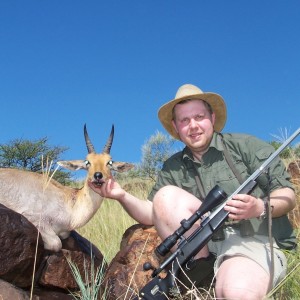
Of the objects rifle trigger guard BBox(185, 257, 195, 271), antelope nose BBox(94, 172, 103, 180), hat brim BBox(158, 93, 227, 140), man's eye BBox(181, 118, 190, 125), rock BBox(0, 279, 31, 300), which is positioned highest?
hat brim BBox(158, 93, 227, 140)

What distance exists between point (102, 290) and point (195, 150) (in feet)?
6.08

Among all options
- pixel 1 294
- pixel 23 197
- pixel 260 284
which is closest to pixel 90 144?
pixel 23 197

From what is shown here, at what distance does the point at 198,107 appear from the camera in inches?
206

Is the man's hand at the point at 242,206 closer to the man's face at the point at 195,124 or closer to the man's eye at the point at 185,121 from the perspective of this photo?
the man's face at the point at 195,124

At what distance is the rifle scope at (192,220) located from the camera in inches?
167

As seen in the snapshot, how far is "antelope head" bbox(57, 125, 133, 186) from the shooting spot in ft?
19.8

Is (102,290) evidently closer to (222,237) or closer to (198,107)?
(222,237)

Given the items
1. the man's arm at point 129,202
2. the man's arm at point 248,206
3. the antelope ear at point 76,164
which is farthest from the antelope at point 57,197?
the man's arm at point 248,206

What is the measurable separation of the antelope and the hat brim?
0.99 metres

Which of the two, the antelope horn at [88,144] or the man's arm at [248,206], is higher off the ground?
the antelope horn at [88,144]

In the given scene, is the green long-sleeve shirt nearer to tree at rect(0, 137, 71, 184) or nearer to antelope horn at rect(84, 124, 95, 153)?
antelope horn at rect(84, 124, 95, 153)

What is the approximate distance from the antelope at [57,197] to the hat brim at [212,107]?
3.25 ft

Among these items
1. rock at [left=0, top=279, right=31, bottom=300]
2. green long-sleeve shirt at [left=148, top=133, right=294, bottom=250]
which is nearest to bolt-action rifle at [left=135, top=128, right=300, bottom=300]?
green long-sleeve shirt at [left=148, top=133, right=294, bottom=250]

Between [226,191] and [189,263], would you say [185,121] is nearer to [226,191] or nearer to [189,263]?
[226,191]
